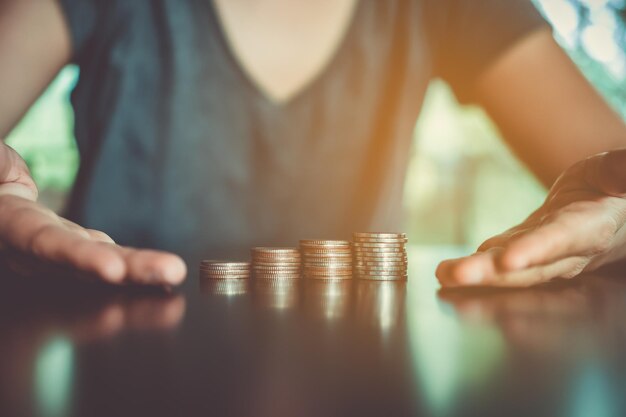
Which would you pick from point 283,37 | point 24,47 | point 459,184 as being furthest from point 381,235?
point 459,184

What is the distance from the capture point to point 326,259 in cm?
89

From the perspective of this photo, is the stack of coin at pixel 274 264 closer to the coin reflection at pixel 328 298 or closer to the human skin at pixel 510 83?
the coin reflection at pixel 328 298

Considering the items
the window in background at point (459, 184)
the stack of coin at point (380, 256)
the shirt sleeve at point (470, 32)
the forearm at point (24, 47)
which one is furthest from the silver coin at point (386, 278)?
the window in background at point (459, 184)

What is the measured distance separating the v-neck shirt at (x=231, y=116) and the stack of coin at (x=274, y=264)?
0.66 m

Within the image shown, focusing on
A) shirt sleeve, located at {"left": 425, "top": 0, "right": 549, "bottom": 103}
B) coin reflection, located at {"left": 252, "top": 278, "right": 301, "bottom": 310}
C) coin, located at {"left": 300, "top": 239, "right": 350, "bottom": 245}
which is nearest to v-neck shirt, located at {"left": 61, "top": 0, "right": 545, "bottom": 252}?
shirt sleeve, located at {"left": 425, "top": 0, "right": 549, "bottom": 103}

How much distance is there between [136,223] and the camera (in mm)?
1504

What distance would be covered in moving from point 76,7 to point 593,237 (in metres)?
1.28

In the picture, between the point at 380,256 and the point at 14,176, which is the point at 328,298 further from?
the point at 14,176

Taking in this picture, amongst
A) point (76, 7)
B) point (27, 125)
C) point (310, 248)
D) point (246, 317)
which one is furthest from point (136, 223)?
point (27, 125)

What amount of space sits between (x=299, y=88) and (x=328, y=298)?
1.01 m

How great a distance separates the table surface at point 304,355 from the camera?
0.24 metres

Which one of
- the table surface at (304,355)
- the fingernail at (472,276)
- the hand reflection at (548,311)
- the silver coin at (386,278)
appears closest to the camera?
the table surface at (304,355)

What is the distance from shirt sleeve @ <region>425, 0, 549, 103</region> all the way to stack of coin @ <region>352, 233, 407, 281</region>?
77cm

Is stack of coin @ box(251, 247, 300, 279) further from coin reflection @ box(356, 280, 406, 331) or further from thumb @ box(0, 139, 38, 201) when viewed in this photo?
thumb @ box(0, 139, 38, 201)
